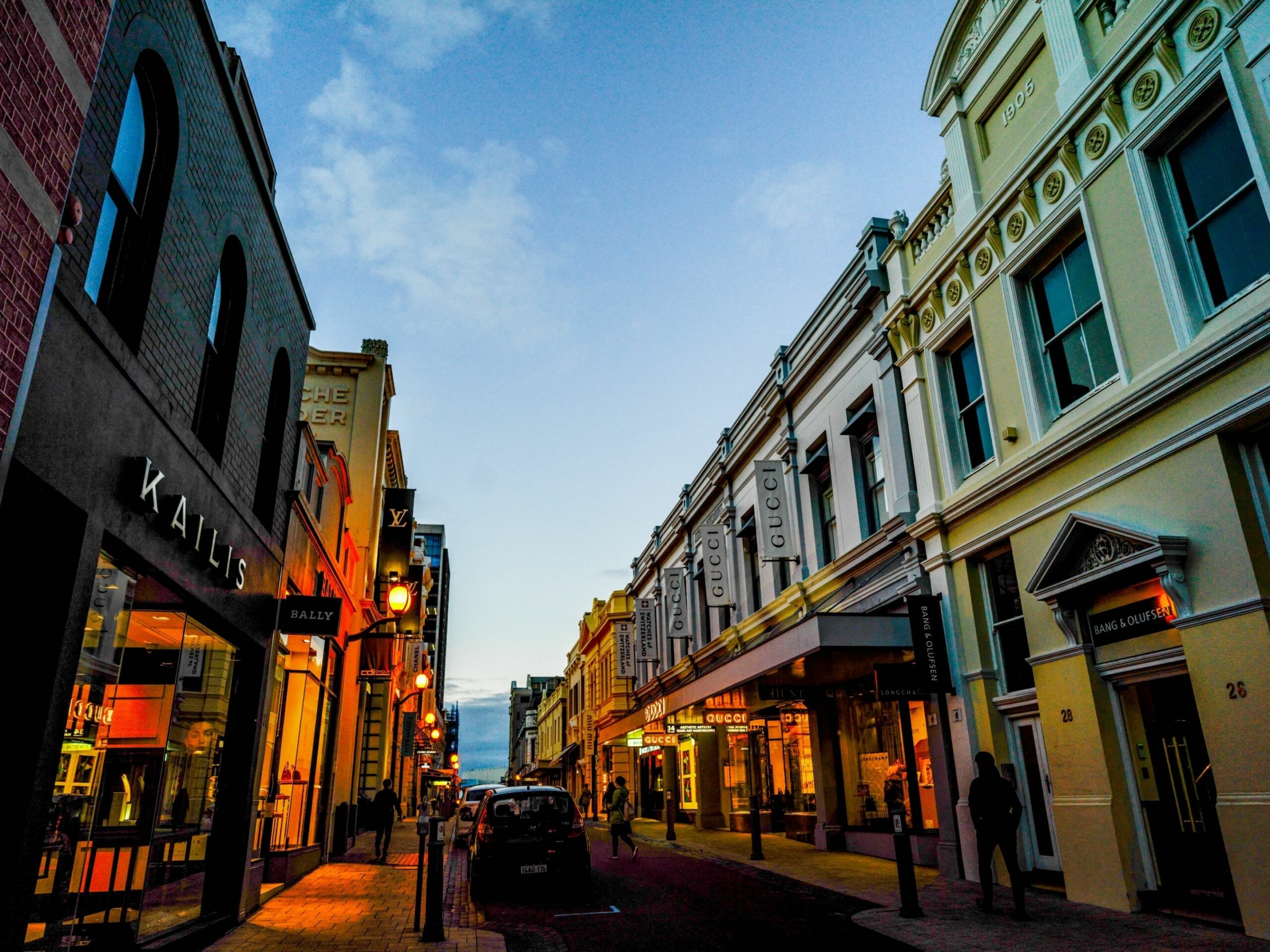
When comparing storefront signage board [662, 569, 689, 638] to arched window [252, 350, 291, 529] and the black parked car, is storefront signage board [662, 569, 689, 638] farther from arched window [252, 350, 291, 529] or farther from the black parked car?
arched window [252, 350, 291, 529]

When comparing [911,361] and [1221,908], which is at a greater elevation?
[911,361]

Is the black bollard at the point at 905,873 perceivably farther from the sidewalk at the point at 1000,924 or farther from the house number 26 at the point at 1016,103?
the house number 26 at the point at 1016,103

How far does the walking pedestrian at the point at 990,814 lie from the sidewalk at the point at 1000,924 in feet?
1.46

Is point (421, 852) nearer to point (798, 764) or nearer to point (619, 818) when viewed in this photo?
point (619, 818)

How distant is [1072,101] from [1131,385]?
4.17 m

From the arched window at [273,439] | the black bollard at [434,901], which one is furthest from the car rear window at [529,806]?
the arched window at [273,439]

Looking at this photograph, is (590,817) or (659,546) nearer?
(659,546)

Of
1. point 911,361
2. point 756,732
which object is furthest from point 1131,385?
point 756,732

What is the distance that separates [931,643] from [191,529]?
10.9 metres

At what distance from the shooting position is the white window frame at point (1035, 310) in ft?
34.8

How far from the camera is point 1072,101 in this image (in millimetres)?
10875

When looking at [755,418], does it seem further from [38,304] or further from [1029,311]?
[38,304]

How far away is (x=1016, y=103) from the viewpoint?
1266 centimetres

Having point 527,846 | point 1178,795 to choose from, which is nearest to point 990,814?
point 1178,795
